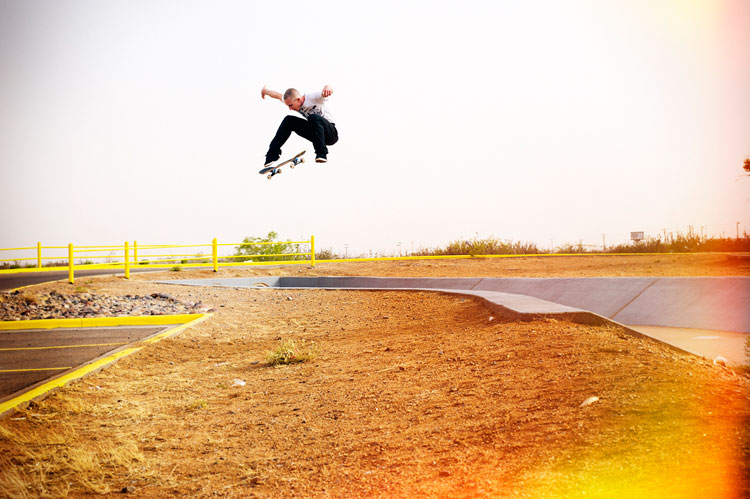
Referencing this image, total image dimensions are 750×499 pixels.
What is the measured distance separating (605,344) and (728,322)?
18.9 feet

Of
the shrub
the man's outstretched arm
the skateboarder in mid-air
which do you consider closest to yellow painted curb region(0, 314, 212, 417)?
the shrub

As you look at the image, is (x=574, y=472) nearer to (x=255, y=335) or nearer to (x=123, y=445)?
(x=123, y=445)

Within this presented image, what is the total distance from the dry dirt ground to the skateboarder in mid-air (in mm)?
2754

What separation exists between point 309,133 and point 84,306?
9068mm

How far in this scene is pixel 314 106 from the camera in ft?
21.4

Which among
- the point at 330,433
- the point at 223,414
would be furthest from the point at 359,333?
the point at 330,433

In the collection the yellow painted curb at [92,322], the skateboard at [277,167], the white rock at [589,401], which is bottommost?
the yellow painted curb at [92,322]

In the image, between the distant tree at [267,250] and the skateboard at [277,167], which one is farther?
the distant tree at [267,250]

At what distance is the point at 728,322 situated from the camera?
10.2m

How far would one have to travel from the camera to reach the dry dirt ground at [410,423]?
339 cm

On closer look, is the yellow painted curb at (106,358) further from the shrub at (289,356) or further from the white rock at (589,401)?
the white rock at (589,401)

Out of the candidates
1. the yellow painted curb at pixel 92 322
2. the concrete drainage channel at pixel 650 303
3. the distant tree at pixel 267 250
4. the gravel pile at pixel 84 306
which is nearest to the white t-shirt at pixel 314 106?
the concrete drainage channel at pixel 650 303

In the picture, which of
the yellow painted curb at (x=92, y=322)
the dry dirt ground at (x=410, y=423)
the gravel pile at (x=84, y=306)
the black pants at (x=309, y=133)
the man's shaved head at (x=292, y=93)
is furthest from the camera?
the gravel pile at (x=84, y=306)

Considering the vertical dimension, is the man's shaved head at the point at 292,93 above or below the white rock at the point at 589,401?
above
